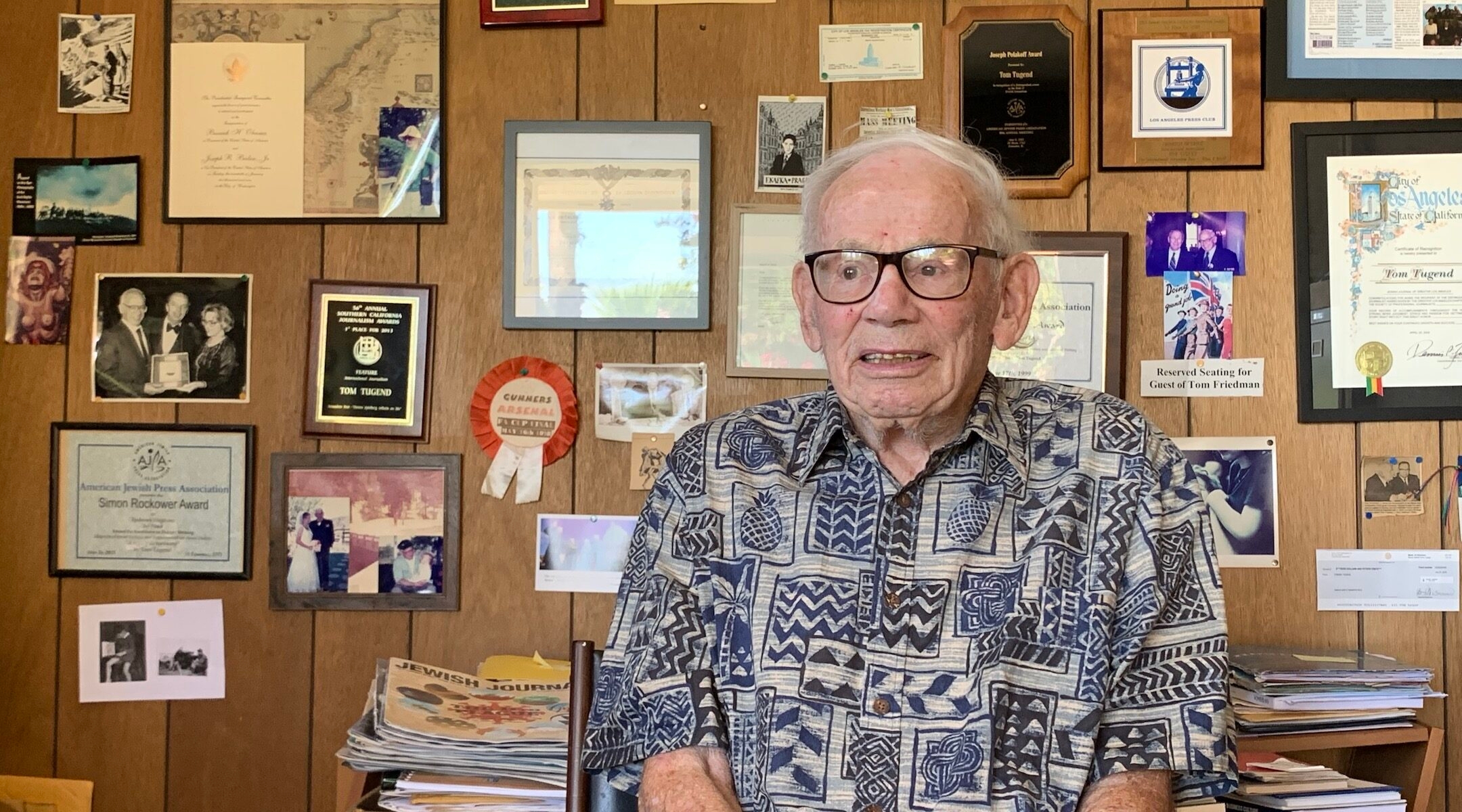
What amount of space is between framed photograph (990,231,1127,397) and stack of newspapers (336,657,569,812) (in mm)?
876

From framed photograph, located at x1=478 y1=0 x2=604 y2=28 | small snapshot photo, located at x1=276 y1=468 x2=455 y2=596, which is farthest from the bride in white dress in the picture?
framed photograph, located at x1=478 y1=0 x2=604 y2=28

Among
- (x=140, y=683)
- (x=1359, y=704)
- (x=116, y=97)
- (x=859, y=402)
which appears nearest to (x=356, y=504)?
(x=140, y=683)

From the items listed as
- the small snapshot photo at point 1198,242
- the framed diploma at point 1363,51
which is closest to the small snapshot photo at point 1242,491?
the small snapshot photo at point 1198,242

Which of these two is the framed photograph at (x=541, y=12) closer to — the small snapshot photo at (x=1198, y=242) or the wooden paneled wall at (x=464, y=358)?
the wooden paneled wall at (x=464, y=358)

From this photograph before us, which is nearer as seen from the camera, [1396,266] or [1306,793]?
[1306,793]

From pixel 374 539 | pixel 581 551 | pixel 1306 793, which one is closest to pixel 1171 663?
pixel 1306 793

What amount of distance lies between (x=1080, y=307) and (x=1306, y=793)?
0.74 metres

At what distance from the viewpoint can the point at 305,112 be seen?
1.91 m

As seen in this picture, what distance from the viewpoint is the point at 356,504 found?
6.19ft

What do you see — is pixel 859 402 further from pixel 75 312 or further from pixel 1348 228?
pixel 75 312

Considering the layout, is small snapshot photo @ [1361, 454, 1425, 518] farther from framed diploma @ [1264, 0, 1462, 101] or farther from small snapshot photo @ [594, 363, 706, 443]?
small snapshot photo @ [594, 363, 706, 443]

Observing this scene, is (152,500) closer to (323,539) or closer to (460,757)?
(323,539)

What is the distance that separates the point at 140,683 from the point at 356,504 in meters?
0.44

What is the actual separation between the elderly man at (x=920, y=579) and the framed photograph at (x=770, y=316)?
1.66ft
